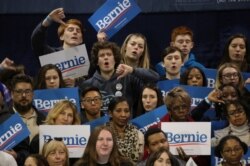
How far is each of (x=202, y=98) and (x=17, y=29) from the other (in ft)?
12.0

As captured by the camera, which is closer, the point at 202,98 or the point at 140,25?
the point at 202,98

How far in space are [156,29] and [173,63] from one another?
243 centimetres

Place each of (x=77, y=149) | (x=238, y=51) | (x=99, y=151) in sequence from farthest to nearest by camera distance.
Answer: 1. (x=238, y=51)
2. (x=77, y=149)
3. (x=99, y=151)

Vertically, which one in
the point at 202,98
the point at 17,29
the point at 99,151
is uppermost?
the point at 17,29

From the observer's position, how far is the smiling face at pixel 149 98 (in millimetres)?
7320

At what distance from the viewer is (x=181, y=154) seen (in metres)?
6.82

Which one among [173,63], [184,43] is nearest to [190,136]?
[173,63]

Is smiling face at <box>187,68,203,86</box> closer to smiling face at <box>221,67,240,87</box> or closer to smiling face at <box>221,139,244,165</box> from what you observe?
smiling face at <box>221,67,240,87</box>

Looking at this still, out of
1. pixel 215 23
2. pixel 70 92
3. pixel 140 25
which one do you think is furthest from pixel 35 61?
pixel 70 92

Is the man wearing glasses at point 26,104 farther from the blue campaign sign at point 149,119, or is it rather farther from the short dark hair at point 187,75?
the short dark hair at point 187,75

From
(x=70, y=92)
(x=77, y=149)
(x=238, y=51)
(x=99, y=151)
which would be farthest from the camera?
(x=238, y=51)

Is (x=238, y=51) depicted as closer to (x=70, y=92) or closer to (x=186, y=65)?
(x=186, y=65)

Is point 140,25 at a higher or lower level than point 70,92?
higher

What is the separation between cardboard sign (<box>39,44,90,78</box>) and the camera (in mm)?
8016
